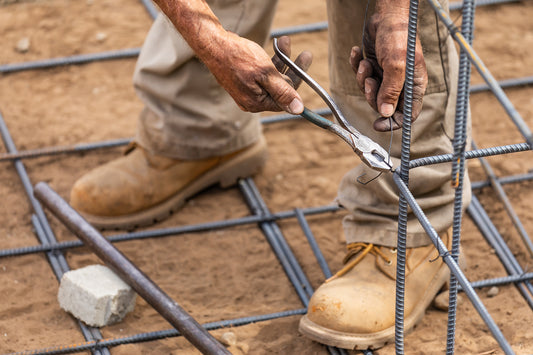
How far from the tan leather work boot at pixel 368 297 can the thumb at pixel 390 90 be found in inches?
15.1

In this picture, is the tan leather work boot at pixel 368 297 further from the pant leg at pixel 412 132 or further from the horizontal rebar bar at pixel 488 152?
the horizontal rebar bar at pixel 488 152

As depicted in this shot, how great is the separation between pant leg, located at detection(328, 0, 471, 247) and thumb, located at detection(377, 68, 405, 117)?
0.79 ft

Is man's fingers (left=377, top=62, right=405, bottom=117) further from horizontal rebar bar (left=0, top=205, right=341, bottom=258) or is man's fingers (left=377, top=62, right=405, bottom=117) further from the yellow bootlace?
horizontal rebar bar (left=0, top=205, right=341, bottom=258)

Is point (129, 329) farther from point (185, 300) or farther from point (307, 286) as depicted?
point (307, 286)

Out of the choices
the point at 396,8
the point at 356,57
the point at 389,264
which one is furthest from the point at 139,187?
the point at 396,8

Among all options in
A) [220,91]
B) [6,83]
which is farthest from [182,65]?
[6,83]

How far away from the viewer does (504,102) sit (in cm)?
124

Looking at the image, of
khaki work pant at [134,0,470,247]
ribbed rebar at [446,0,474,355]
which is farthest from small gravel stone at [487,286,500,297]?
ribbed rebar at [446,0,474,355]

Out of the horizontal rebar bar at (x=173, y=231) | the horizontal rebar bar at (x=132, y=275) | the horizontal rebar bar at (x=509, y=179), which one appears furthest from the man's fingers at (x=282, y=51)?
the horizontal rebar bar at (x=509, y=179)

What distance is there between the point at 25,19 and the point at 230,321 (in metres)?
2.06

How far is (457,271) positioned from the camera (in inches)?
56.1

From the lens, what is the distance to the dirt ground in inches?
79.3

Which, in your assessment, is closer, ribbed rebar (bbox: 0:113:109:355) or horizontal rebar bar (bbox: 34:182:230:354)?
horizontal rebar bar (bbox: 34:182:230:354)

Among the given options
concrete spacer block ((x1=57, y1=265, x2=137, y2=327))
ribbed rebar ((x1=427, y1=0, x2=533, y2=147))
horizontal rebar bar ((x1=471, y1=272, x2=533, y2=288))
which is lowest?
horizontal rebar bar ((x1=471, y1=272, x2=533, y2=288))
